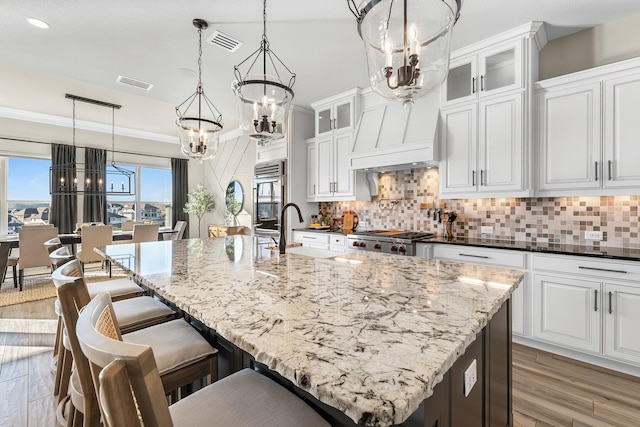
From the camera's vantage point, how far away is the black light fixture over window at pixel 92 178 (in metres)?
5.80

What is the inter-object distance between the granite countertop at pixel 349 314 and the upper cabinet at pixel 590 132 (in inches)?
69.5

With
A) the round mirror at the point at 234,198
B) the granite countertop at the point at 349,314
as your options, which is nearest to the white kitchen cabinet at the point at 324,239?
the granite countertop at the point at 349,314

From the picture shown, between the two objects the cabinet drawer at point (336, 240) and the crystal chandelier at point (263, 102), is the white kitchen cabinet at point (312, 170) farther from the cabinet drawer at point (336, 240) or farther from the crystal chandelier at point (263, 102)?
the crystal chandelier at point (263, 102)

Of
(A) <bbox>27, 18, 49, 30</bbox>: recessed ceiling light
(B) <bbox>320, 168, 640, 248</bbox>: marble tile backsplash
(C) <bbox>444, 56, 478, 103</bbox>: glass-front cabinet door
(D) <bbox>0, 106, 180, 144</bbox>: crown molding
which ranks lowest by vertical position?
(B) <bbox>320, 168, 640, 248</bbox>: marble tile backsplash

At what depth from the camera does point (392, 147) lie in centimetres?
348

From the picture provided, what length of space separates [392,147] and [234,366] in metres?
2.91

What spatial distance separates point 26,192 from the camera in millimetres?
5840

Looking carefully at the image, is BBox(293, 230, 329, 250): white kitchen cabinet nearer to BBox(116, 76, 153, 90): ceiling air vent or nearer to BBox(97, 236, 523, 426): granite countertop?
BBox(97, 236, 523, 426): granite countertop

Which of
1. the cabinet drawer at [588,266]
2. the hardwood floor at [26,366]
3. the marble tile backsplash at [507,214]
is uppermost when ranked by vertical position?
the marble tile backsplash at [507,214]

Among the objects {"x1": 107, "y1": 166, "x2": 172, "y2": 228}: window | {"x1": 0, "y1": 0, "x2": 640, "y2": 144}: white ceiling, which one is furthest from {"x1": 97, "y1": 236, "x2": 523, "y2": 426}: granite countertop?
{"x1": 107, "y1": 166, "x2": 172, "y2": 228}: window

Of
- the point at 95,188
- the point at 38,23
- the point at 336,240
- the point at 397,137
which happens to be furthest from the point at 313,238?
the point at 95,188

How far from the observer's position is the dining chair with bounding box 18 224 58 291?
4.27 meters

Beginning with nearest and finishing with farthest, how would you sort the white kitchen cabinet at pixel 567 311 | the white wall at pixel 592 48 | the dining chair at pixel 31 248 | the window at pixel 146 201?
the white kitchen cabinet at pixel 567 311, the white wall at pixel 592 48, the dining chair at pixel 31 248, the window at pixel 146 201

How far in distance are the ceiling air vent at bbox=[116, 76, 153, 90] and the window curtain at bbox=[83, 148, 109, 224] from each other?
3227 mm
